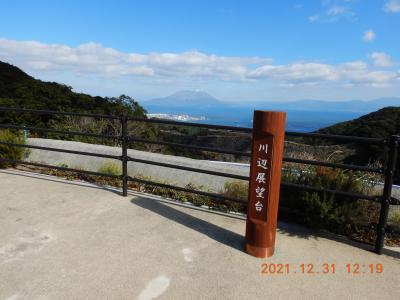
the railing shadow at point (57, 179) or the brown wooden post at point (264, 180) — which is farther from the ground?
the brown wooden post at point (264, 180)

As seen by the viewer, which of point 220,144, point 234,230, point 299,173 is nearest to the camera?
point 234,230

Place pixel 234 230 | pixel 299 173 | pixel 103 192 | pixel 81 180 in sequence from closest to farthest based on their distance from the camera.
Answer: pixel 234 230 → pixel 299 173 → pixel 103 192 → pixel 81 180

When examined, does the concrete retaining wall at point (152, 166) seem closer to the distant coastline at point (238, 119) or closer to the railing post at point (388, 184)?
the distant coastline at point (238, 119)

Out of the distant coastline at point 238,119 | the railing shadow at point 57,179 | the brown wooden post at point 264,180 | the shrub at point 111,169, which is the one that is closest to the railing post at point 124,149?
the railing shadow at point 57,179

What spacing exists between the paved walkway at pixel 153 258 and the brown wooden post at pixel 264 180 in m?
0.17

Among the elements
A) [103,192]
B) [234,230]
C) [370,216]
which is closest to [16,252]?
[103,192]

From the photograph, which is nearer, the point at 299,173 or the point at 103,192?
the point at 299,173

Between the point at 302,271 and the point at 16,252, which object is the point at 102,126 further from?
the point at 302,271

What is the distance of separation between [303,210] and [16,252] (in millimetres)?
2884

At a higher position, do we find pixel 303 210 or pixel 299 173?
pixel 299 173

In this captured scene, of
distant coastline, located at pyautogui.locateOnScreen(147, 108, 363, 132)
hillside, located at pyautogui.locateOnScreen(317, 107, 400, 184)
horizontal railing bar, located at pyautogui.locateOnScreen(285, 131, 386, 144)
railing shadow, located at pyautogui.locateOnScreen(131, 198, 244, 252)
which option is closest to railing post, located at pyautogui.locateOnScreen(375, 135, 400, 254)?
horizontal railing bar, located at pyautogui.locateOnScreen(285, 131, 386, 144)

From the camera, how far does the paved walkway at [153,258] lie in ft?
8.61

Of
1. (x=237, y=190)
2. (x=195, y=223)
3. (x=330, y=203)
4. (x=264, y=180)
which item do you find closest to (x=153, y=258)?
(x=195, y=223)

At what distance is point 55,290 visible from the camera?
257 centimetres
